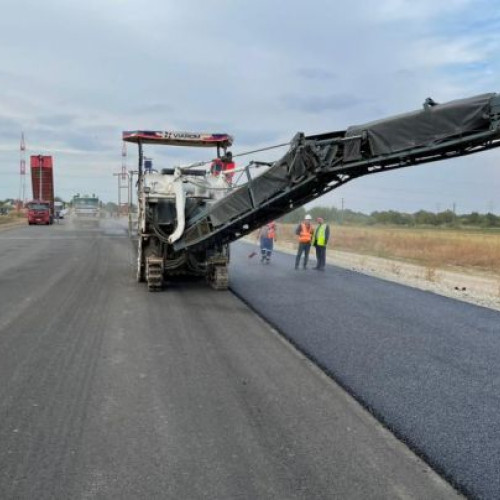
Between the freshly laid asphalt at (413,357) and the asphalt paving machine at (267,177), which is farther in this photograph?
the asphalt paving machine at (267,177)

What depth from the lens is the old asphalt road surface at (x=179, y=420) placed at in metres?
3.38

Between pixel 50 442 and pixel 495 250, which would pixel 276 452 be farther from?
pixel 495 250

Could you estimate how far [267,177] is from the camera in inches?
359

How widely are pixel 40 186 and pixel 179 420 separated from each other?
42.9 metres

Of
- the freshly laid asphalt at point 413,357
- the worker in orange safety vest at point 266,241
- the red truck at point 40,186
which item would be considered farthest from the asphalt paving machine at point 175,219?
the red truck at point 40,186

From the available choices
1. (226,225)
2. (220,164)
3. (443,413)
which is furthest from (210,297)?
(443,413)

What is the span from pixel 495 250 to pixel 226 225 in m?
20.5

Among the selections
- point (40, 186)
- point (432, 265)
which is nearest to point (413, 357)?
point (432, 265)

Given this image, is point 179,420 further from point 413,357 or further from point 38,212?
point 38,212

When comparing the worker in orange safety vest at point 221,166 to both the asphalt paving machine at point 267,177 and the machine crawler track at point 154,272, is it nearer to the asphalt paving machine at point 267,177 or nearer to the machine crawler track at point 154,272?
the asphalt paving machine at point 267,177

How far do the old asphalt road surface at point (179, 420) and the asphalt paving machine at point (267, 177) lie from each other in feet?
7.80

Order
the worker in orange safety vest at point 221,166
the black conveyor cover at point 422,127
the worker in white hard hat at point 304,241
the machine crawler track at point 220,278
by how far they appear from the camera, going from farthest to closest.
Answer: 1. the worker in white hard hat at point 304,241
2. the worker in orange safety vest at point 221,166
3. the machine crawler track at point 220,278
4. the black conveyor cover at point 422,127

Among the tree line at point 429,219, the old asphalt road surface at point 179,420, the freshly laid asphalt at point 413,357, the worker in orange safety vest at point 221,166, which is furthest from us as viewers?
the tree line at point 429,219

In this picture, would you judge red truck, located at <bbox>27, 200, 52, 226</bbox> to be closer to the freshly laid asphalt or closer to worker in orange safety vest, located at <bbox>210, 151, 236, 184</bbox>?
the freshly laid asphalt
